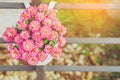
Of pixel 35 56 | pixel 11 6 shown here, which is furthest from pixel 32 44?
pixel 11 6

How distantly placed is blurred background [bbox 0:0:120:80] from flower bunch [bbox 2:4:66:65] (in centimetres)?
57

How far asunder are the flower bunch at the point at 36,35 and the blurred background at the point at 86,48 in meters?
0.57

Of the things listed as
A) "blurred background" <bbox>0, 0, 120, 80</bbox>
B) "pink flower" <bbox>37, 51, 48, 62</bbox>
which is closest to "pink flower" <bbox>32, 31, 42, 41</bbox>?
"pink flower" <bbox>37, 51, 48, 62</bbox>

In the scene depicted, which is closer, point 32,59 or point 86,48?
point 32,59

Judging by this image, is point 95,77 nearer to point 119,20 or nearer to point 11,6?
point 119,20

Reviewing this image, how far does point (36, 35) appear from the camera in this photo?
2.56 metres

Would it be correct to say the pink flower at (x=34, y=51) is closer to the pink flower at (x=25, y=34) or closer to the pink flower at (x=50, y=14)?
the pink flower at (x=25, y=34)

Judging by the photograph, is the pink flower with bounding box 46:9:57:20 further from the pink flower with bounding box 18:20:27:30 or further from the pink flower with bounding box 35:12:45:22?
the pink flower with bounding box 18:20:27:30

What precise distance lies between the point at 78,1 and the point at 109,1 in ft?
0.86

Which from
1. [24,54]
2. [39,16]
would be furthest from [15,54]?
[39,16]

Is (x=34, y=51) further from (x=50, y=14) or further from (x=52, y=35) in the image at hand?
(x=50, y=14)

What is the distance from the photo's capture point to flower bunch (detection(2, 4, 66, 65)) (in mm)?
2568

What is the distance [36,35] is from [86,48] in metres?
0.85

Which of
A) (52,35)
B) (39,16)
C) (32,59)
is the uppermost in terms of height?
(39,16)
